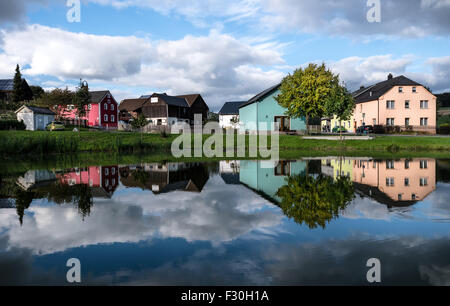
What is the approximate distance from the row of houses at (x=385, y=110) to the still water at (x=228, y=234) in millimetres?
36183

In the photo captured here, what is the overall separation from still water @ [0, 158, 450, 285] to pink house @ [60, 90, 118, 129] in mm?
60189

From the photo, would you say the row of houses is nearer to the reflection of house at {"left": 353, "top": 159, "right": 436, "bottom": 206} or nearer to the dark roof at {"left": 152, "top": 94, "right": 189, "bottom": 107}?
the dark roof at {"left": 152, "top": 94, "right": 189, "bottom": 107}

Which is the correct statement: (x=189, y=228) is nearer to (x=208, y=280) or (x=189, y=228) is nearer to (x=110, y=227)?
(x=110, y=227)

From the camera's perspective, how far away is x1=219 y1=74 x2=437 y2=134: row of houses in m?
47.6

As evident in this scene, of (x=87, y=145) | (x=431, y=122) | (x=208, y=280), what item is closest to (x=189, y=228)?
(x=208, y=280)

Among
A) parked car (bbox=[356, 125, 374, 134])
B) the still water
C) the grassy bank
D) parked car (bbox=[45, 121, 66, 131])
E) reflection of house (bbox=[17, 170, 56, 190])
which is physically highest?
parked car (bbox=[45, 121, 66, 131])

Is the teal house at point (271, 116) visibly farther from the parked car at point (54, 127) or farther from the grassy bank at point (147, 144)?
the parked car at point (54, 127)

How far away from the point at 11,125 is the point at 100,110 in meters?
26.9

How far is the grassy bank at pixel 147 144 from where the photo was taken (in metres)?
32.3

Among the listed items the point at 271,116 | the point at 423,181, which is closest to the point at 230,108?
the point at 271,116

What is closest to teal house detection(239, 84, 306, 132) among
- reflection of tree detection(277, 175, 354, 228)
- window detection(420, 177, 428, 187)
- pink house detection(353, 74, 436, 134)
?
pink house detection(353, 74, 436, 134)
